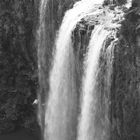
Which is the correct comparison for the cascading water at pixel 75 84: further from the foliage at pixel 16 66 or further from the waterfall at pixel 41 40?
the foliage at pixel 16 66

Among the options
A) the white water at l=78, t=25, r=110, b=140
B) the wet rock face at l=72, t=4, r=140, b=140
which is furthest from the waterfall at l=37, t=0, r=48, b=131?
the wet rock face at l=72, t=4, r=140, b=140

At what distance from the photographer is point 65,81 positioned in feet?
41.1

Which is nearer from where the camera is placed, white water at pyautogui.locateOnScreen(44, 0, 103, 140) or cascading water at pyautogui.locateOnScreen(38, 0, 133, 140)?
cascading water at pyautogui.locateOnScreen(38, 0, 133, 140)

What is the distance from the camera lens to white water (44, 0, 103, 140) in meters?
12.1

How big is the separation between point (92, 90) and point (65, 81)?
7.31 ft

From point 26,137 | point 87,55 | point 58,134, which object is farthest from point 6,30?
point 87,55

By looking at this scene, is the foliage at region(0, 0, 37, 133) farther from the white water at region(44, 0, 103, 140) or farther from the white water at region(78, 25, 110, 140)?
the white water at region(78, 25, 110, 140)

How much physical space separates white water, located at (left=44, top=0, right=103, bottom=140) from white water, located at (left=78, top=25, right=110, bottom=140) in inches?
49.2

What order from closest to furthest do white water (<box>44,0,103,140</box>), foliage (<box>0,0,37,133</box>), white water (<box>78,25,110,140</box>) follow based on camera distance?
1. white water (<box>78,25,110,140</box>)
2. white water (<box>44,0,103,140</box>)
3. foliage (<box>0,0,37,133</box>)

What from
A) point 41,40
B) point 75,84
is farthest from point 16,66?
point 75,84

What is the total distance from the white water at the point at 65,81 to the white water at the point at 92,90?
125cm

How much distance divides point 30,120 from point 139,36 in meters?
8.22

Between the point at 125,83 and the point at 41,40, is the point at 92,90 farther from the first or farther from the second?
the point at 41,40

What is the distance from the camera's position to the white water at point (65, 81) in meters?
12.1
